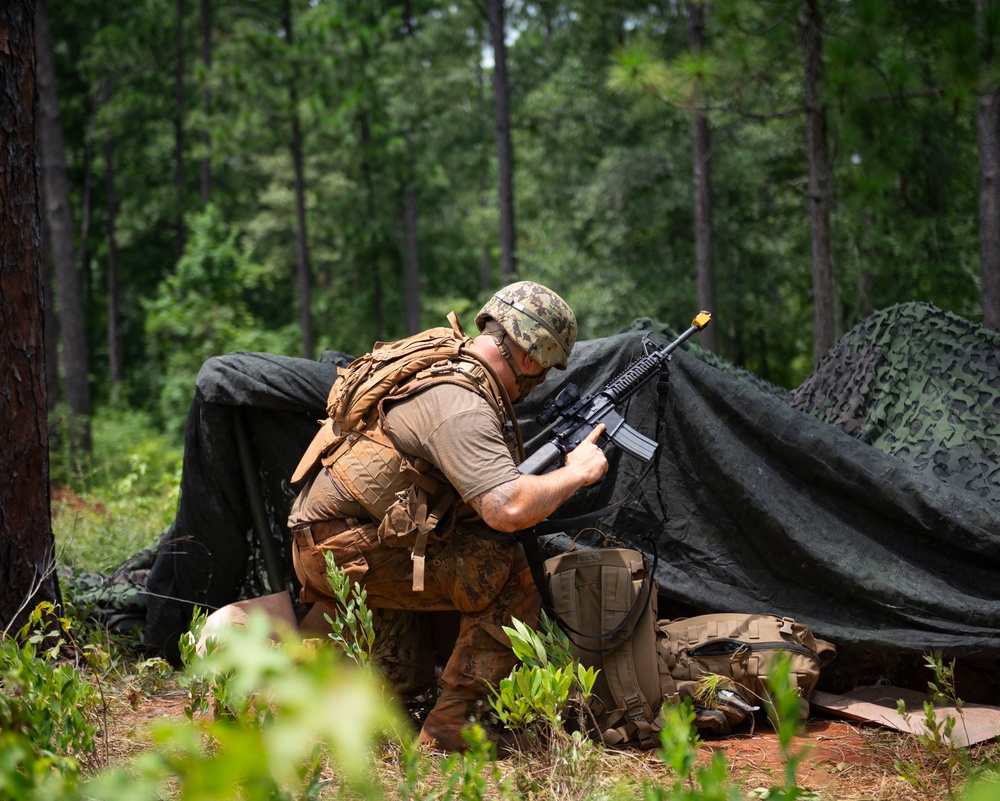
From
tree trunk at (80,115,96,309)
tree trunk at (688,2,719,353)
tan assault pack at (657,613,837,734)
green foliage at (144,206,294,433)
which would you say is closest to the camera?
tan assault pack at (657,613,837,734)

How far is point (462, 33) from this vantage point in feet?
76.4

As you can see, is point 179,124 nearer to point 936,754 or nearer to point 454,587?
point 454,587

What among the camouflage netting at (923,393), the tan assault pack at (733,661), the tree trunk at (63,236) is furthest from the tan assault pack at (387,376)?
the tree trunk at (63,236)

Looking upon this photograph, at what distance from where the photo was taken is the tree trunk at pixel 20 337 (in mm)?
3594

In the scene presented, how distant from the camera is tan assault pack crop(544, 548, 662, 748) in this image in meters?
Result: 3.36

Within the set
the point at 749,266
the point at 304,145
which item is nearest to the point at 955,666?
the point at 749,266

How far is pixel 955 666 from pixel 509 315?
2339 millimetres

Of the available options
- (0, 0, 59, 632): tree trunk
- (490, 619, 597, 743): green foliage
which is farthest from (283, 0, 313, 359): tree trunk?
(490, 619, 597, 743): green foliage

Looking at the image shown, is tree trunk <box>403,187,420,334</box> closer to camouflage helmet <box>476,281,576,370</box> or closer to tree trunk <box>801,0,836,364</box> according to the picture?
tree trunk <box>801,0,836,364</box>

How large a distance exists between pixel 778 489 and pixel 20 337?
3.19 metres

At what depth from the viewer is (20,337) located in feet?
12.0

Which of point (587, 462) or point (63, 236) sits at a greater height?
point (63, 236)

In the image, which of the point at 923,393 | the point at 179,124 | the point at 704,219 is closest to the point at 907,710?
the point at 923,393

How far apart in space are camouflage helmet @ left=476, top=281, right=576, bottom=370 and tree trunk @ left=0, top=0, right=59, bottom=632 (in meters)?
1.89
